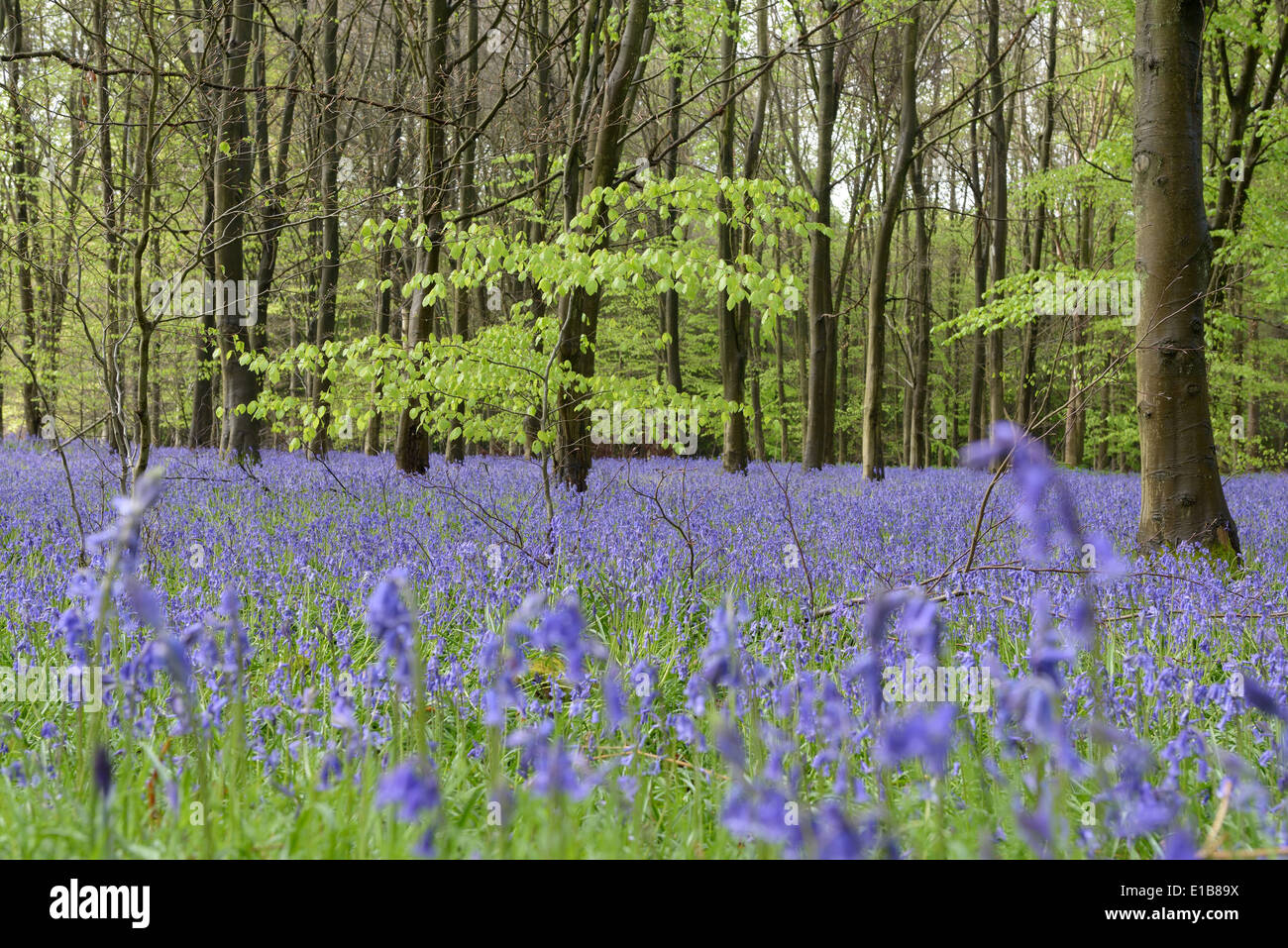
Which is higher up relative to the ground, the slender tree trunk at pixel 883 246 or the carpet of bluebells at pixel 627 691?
the slender tree trunk at pixel 883 246

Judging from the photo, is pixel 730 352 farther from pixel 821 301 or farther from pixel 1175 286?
pixel 1175 286

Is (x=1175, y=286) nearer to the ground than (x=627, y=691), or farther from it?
farther from it

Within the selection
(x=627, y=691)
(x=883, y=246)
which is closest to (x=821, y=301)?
(x=883, y=246)

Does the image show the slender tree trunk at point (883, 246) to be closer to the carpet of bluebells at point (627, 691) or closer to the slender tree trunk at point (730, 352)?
the slender tree trunk at point (730, 352)

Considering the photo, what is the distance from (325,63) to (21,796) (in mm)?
15159

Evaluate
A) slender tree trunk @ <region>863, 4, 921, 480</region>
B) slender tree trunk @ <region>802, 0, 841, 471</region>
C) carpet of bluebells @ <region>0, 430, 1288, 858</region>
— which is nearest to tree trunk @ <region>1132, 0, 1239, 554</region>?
carpet of bluebells @ <region>0, 430, 1288, 858</region>

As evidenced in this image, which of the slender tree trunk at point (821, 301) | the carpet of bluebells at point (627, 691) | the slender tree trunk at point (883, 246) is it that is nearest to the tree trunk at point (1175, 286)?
the carpet of bluebells at point (627, 691)

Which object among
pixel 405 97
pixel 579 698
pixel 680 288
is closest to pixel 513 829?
pixel 579 698

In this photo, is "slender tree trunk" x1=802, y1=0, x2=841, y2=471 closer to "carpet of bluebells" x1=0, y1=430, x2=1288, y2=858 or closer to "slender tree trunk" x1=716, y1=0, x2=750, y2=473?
"slender tree trunk" x1=716, y1=0, x2=750, y2=473

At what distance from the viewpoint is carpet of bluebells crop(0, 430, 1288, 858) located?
1355 millimetres

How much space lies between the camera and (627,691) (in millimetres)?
2502

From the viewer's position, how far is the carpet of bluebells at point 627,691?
136 cm

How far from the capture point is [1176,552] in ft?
16.7
